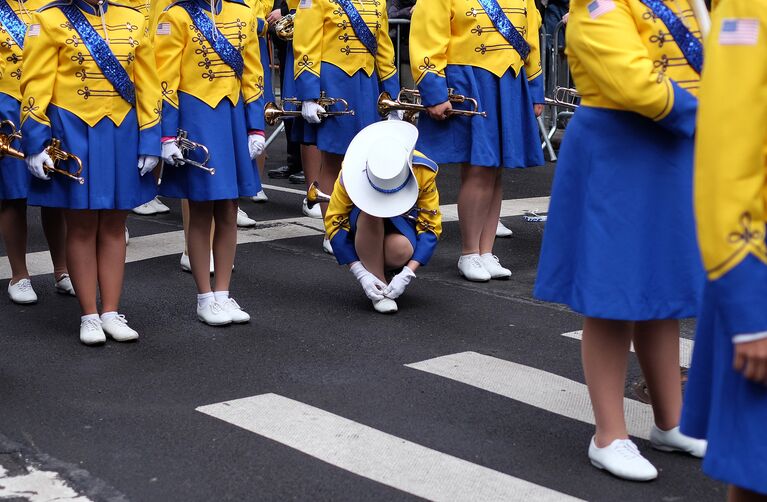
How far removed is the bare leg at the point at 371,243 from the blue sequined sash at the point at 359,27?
5.79 ft

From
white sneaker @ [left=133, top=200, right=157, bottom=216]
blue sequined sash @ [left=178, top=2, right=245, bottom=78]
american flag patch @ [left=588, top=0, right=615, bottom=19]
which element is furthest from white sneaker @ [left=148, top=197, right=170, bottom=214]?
american flag patch @ [left=588, top=0, right=615, bottom=19]

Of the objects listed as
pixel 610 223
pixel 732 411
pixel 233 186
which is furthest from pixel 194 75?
pixel 732 411

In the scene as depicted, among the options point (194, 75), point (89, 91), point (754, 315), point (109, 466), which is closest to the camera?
point (754, 315)

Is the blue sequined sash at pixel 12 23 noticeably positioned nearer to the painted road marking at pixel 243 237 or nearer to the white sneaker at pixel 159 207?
the painted road marking at pixel 243 237

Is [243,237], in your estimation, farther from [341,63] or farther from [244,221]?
[341,63]

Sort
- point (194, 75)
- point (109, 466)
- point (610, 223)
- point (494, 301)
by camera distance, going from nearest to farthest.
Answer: point (610, 223)
point (109, 466)
point (194, 75)
point (494, 301)

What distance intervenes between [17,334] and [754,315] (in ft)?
15.1

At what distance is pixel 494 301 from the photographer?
6.95 metres

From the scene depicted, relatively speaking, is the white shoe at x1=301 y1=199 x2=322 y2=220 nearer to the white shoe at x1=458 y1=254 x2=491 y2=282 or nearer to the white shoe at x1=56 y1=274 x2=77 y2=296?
the white shoe at x1=458 y1=254 x2=491 y2=282

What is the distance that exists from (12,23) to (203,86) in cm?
125

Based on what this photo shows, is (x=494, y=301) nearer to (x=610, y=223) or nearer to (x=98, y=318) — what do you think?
(x=98, y=318)

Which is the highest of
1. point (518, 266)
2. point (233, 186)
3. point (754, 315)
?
point (754, 315)

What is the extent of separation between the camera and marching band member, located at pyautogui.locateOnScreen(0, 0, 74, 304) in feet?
22.0

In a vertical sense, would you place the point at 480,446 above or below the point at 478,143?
below
